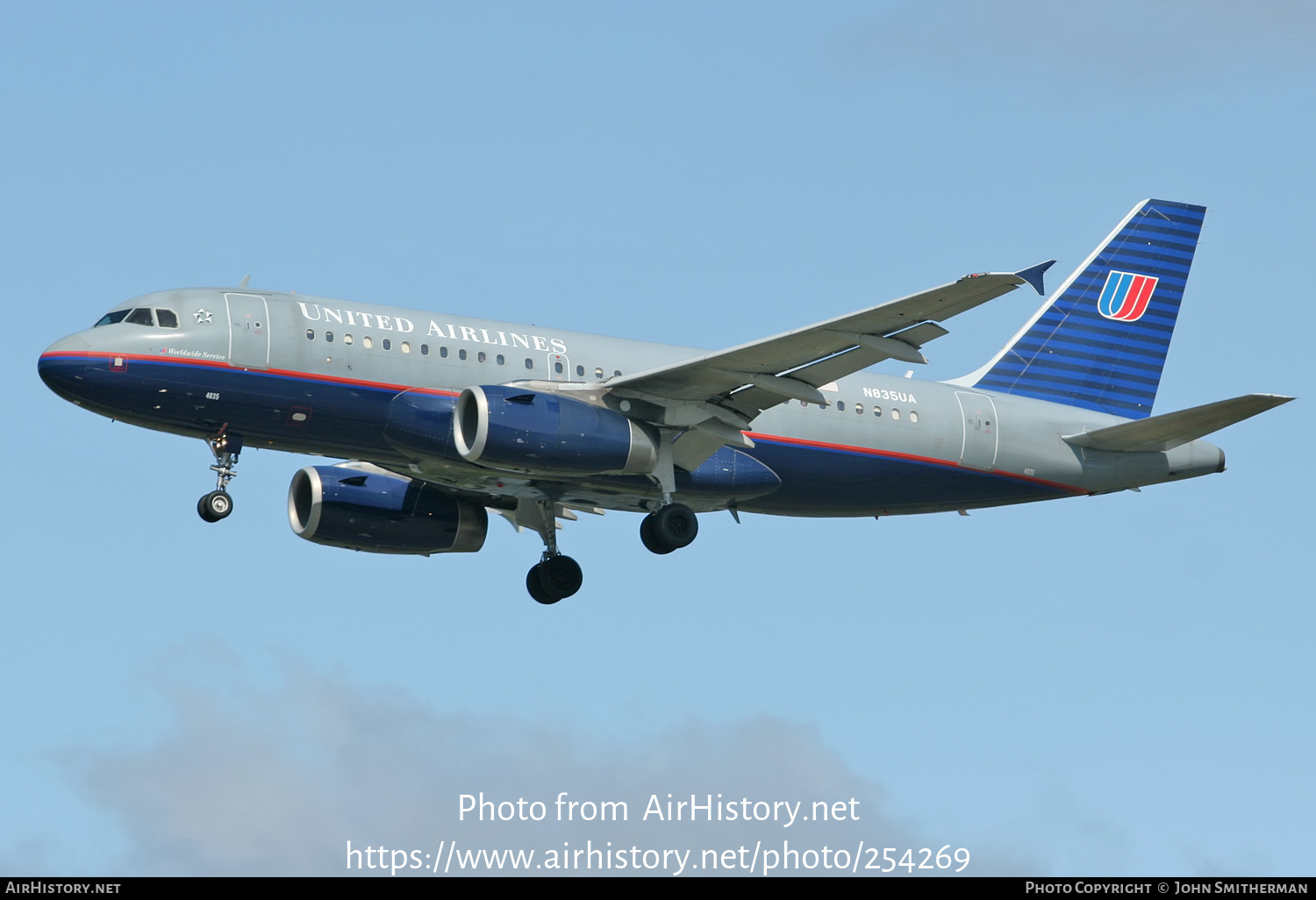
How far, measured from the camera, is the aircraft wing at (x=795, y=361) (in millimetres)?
33062

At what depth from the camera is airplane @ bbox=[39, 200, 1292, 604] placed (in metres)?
35.8

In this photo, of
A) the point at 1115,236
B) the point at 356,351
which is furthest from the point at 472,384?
the point at 1115,236

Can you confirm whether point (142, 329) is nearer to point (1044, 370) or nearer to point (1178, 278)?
point (1044, 370)

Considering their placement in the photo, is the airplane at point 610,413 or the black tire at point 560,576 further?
the black tire at point 560,576

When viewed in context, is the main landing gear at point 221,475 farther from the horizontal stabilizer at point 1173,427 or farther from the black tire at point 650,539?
the horizontal stabilizer at point 1173,427

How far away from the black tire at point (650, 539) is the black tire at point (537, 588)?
410 centimetres

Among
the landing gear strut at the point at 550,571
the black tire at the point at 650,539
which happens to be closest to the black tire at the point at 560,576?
the landing gear strut at the point at 550,571

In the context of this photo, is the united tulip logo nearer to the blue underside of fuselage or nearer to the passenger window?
the blue underside of fuselage

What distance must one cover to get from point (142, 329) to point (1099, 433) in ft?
66.9

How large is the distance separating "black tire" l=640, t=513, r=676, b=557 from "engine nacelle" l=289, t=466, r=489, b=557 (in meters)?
4.87

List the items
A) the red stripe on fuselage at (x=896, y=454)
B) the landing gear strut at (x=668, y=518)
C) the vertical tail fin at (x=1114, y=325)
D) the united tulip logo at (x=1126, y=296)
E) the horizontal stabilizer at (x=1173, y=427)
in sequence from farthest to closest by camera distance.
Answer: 1. the united tulip logo at (x=1126, y=296)
2. the vertical tail fin at (x=1114, y=325)
3. the red stripe on fuselage at (x=896, y=454)
4. the landing gear strut at (x=668, y=518)
5. the horizontal stabilizer at (x=1173, y=427)

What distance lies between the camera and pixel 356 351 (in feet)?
120

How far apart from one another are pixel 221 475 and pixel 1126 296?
22135mm
